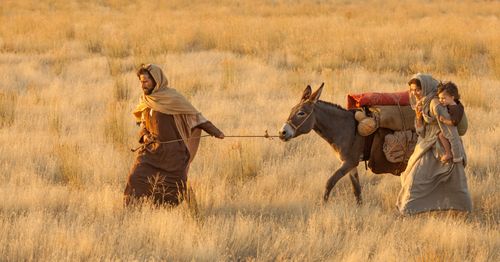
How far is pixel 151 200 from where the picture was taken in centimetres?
558

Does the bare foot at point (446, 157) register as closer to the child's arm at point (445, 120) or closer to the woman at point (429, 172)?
the woman at point (429, 172)

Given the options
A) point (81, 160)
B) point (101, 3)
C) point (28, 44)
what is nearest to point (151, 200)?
point (81, 160)

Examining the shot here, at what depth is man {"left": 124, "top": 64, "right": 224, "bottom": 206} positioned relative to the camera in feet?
18.3

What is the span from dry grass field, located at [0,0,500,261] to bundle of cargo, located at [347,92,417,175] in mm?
475

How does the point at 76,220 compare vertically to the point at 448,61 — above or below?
below

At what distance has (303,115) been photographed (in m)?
5.56

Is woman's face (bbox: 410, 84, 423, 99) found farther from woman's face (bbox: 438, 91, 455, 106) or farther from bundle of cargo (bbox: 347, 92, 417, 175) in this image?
bundle of cargo (bbox: 347, 92, 417, 175)

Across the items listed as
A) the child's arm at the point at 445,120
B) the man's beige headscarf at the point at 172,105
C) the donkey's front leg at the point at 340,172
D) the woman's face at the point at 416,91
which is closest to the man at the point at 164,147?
the man's beige headscarf at the point at 172,105

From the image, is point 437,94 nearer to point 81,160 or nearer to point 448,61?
point 81,160

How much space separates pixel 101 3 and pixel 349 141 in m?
26.6

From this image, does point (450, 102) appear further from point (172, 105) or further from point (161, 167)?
point (161, 167)

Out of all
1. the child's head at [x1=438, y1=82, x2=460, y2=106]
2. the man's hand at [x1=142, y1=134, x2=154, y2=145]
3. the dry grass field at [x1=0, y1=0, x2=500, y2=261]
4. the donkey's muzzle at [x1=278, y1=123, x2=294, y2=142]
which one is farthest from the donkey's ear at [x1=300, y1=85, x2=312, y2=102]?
the man's hand at [x1=142, y1=134, x2=154, y2=145]

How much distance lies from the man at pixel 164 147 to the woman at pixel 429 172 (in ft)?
5.73

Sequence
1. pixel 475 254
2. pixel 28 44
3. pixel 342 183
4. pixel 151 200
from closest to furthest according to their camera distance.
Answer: pixel 475 254, pixel 151 200, pixel 342 183, pixel 28 44
